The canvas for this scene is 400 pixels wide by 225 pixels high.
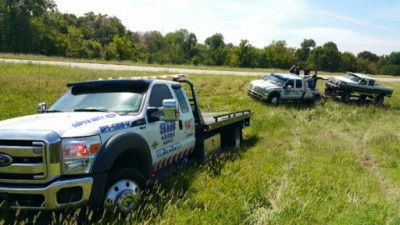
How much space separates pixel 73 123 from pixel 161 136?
5.23 feet

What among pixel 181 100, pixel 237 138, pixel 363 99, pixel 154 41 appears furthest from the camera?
pixel 154 41

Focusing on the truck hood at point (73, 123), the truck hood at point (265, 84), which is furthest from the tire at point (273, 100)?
the truck hood at point (73, 123)

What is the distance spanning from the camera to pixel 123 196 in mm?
3908

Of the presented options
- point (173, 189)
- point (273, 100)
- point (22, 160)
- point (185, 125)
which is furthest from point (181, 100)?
point (273, 100)

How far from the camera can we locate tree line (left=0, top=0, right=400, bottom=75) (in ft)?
211

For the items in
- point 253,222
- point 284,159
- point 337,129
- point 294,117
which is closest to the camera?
point 253,222

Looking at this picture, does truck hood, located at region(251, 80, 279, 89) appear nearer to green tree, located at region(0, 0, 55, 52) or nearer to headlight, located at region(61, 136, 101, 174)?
headlight, located at region(61, 136, 101, 174)

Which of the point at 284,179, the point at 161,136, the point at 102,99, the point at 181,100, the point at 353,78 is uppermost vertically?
the point at 353,78

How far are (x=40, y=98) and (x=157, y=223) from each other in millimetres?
11245

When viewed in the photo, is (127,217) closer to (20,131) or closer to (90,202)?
(90,202)

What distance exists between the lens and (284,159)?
26.1 ft

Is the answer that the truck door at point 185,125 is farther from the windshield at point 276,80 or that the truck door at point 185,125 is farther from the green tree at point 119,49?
the green tree at point 119,49

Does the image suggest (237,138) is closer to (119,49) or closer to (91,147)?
(91,147)

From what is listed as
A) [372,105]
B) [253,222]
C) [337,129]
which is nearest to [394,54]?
[372,105]
